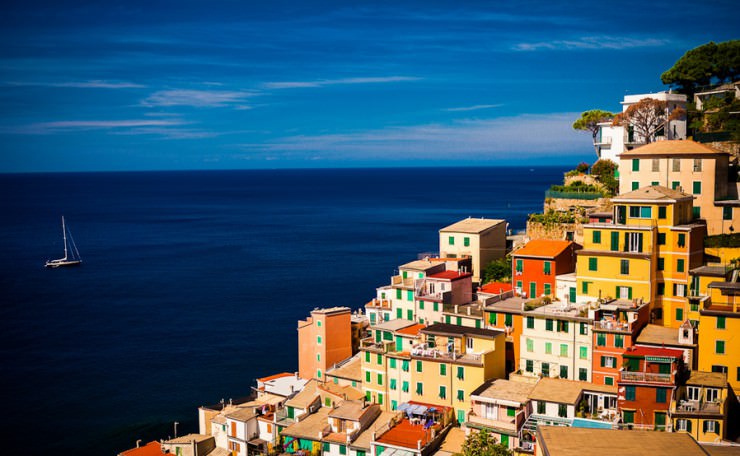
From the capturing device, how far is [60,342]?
77.6m

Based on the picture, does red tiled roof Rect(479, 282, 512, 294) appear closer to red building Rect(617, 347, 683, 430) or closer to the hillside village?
the hillside village

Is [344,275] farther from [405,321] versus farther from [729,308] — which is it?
[729,308]

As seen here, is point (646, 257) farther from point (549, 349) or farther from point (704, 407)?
point (704, 407)

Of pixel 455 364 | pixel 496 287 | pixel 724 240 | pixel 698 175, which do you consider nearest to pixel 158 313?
pixel 496 287

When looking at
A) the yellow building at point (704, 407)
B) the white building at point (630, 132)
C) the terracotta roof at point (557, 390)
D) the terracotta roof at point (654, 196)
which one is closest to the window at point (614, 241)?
the terracotta roof at point (654, 196)

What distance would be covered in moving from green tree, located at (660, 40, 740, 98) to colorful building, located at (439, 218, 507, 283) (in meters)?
23.7

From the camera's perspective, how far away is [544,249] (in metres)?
50.6

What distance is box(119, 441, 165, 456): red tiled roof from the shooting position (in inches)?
1868

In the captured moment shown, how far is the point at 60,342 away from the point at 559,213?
54.0 m

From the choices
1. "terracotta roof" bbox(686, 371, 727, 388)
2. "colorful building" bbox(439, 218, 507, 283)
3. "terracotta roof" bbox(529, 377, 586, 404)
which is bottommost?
"terracotta roof" bbox(529, 377, 586, 404)

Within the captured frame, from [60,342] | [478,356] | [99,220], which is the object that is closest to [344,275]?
[60,342]

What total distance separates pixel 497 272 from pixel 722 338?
21865 mm

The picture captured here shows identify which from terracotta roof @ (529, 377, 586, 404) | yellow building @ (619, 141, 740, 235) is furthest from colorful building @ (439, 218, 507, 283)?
terracotta roof @ (529, 377, 586, 404)

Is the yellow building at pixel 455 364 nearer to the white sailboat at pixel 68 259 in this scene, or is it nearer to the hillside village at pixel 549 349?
the hillside village at pixel 549 349
